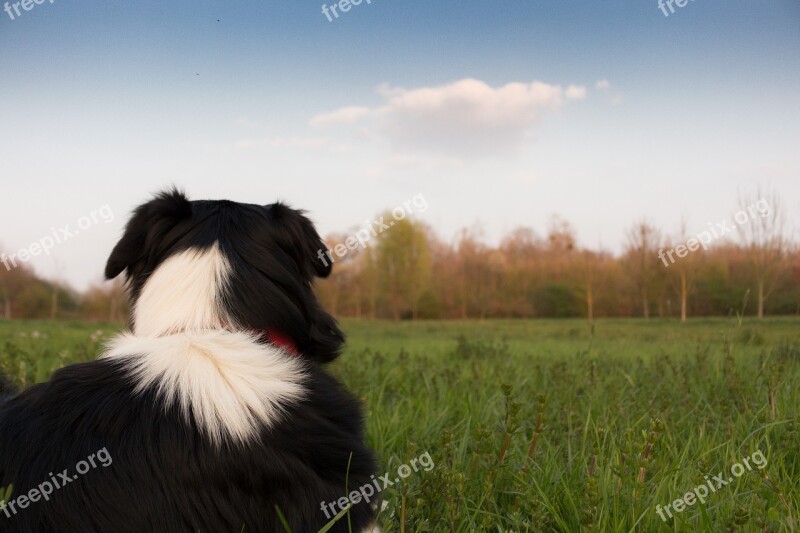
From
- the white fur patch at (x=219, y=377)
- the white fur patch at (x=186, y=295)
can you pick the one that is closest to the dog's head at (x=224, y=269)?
the white fur patch at (x=186, y=295)

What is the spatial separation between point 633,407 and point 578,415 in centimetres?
57

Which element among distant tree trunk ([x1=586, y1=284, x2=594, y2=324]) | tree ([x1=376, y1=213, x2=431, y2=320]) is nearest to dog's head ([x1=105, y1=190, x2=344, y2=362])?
distant tree trunk ([x1=586, y1=284, x2=594, y2=324])

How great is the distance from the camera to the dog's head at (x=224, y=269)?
2473mm

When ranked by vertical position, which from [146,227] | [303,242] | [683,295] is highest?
[146,227]

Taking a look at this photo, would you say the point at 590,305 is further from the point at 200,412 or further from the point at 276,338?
the point at 200,412

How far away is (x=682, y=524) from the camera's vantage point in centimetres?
277

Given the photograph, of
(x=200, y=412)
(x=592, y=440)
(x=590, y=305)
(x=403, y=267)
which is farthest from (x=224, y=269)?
(x=403, y=267)

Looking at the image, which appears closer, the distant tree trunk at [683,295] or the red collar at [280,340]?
the red collar at [280,340]

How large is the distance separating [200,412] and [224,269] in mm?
610

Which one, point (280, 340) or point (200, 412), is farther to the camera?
point (280, 340)

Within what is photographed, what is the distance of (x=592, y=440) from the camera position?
13.5 ft

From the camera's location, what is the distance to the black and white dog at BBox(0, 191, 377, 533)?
6.74ft

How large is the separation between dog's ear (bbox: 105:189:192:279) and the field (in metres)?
1.52

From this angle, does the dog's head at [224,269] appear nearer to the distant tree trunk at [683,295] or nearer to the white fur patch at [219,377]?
the white fur patch at [219,377]
